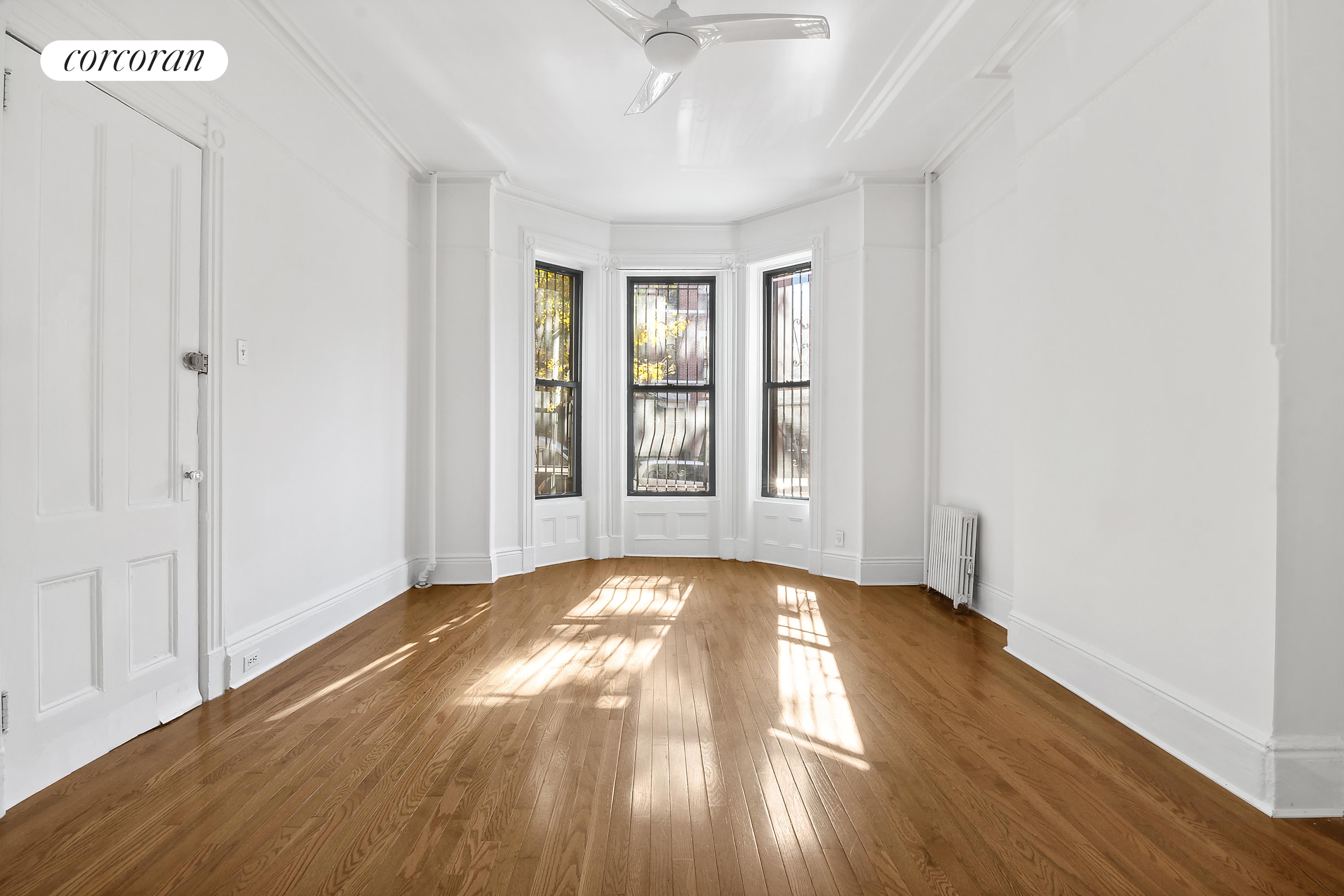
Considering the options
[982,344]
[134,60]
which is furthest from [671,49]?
[982,344]

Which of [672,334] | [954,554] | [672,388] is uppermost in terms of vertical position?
[672,334]

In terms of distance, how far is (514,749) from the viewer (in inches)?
97.0

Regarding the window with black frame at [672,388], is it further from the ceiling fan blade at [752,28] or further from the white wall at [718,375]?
the ceiling fan blade at [752,28]

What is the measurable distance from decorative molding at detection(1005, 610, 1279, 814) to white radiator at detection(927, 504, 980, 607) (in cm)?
105

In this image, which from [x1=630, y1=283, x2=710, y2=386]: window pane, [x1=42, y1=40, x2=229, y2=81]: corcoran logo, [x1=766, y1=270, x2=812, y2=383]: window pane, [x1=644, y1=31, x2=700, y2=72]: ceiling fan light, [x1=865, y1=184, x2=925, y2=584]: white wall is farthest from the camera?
[x1=630, y1=283, x2=710, y2=386]: window pane

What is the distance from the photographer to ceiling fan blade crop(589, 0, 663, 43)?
2.80 meters

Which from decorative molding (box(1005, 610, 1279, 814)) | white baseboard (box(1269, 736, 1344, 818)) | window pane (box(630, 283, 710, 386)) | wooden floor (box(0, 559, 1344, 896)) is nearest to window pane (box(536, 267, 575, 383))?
window pane (box(630, 283, 710, 386))

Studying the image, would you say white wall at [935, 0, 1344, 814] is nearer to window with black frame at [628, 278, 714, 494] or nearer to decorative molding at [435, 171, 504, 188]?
window with black frame at [628, 278, 714, 494]

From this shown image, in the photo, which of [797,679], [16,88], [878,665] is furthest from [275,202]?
[878,665]

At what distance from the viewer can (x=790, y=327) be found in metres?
6.19

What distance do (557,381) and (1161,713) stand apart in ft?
16.3

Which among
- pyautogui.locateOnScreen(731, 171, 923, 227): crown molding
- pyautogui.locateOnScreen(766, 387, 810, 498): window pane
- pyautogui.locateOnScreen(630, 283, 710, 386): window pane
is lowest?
pyautogui.locateOnScreen(766, 387, 810, 498): window pane

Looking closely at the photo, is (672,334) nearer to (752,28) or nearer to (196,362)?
(752,28)

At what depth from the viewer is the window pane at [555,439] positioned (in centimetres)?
Result: 608
